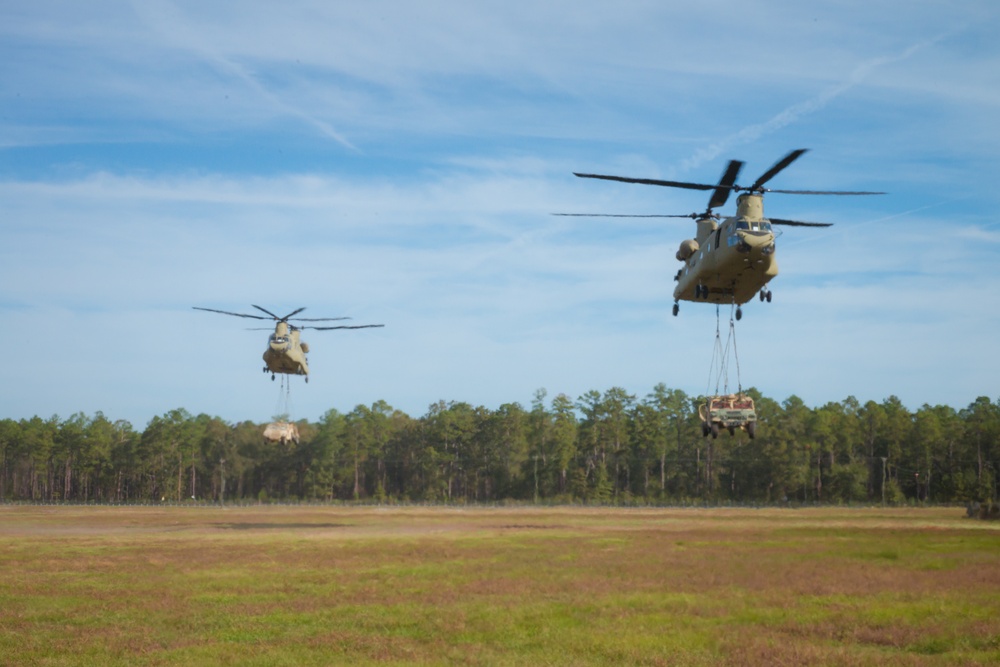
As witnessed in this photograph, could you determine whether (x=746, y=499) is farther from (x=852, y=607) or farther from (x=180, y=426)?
(x=852, y=607)

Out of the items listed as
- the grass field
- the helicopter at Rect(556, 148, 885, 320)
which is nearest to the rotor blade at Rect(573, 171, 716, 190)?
the helicopter at Rect(556, 148, 885, 320)

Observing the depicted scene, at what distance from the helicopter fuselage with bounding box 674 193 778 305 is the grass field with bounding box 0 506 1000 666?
34.0ft

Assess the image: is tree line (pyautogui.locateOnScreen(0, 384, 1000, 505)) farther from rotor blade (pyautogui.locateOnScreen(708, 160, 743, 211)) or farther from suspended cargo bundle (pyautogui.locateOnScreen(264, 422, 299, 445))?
rotor blade (pyautogui.locateOnScreen(708, 160, 743, 211))

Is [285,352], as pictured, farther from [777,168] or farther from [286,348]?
[777,168]

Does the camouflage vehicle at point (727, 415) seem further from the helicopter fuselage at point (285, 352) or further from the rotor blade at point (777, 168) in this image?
the helicopter fuselage at point (285, 352)

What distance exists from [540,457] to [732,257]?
129 m

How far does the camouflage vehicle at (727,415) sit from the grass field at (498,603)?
5.58m

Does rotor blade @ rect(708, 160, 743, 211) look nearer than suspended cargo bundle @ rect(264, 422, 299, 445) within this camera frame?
Yes

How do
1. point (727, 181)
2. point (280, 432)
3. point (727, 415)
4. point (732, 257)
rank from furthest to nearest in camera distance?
point (280, 432) < point (727, 415) < point (727, 181) < point (732, 257)

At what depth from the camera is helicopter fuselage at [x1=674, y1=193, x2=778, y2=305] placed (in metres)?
30.7

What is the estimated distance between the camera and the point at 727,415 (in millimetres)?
35219

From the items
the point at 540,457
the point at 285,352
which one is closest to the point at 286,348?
the point at 285,352

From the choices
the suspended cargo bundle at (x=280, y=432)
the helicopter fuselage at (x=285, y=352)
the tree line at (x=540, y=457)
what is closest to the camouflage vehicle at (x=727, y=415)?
the helicopter fuselage at (x=285, y=352)

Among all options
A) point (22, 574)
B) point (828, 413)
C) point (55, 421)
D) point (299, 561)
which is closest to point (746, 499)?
point (828, 413)
